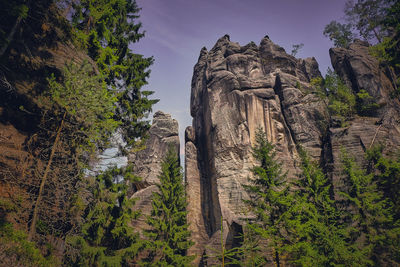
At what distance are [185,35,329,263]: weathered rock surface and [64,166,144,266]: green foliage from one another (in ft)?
35.4

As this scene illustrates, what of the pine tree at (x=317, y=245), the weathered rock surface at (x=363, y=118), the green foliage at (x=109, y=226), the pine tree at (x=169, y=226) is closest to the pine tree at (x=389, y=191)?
the weathered rock surface at (x=363, y=118)

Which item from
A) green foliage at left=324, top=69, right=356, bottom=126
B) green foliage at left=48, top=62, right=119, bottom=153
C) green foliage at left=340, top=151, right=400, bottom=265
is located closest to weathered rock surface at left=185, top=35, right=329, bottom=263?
green foliage at left=324, top=69, right=356, bottom=126

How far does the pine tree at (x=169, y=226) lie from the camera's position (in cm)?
1611

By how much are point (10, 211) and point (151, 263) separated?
1035 centimetres

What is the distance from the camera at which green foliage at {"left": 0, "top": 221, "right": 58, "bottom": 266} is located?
654cm

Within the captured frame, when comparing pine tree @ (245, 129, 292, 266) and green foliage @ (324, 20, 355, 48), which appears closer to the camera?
pine tree @ (245, 129, 292, 266)

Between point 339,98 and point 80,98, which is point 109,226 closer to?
point 80,98

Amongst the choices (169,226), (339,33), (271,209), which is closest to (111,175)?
(169,226)

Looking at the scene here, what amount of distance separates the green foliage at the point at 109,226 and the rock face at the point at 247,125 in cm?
1020

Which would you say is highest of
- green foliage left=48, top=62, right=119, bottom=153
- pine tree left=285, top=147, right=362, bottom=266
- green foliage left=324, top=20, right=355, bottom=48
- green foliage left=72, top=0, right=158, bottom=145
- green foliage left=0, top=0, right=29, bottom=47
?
green foliage left=324, top=20, right=355, bottom=48

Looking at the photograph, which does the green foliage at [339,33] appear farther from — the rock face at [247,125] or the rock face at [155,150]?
the rock face at [155,150]

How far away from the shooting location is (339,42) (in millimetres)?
38031

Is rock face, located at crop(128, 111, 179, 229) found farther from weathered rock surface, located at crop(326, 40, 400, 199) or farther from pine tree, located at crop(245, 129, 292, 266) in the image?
weathered rock surface, located at crop(326, 40, 400, 199)

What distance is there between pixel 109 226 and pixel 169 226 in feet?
20.8
